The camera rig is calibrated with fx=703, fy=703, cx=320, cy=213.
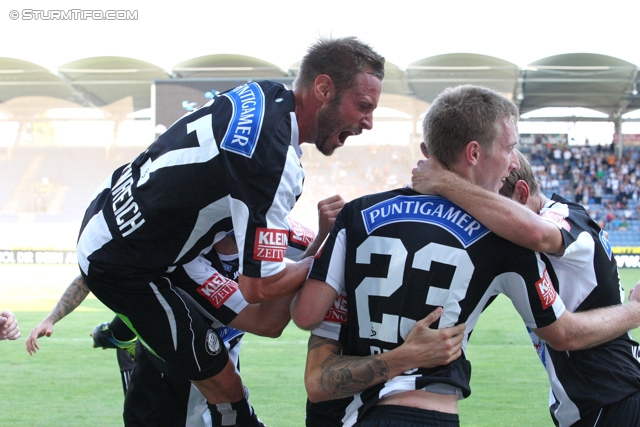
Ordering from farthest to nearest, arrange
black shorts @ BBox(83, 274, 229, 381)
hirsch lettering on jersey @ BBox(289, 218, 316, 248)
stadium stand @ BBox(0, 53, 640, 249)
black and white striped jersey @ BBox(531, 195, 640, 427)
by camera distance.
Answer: stadium stand @ BBox(0, 53, 640, 249)
hirsch lettering on jersey @ BBox(289, 218, 316, 248)
black shorts @ BBox(83, 274, 229, 381)
black and white striped jersey @ BBox(531, 195, 640, 427)

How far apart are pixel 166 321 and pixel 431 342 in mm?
1484

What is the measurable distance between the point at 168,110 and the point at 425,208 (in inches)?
946

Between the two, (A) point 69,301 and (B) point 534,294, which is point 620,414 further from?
(A) point 69,301

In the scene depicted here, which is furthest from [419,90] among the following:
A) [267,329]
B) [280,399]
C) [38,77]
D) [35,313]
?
[267,329]

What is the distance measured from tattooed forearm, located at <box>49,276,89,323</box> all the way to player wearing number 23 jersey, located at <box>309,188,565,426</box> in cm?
272

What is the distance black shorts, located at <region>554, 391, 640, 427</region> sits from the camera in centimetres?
267

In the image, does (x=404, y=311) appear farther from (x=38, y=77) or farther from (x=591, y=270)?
(x=38, y=77)

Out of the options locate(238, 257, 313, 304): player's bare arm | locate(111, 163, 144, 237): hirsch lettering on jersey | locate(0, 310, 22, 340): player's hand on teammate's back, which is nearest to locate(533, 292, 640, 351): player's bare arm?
locate(238, 257, 313, 304): player's bare arm

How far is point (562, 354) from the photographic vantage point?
277 centimetres

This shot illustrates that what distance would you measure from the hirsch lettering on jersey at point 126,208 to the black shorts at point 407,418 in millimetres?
1361

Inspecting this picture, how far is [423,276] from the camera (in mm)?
2203

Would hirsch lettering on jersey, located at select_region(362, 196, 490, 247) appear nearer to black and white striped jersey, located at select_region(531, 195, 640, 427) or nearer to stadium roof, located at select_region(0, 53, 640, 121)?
black and white striped jersey, located at select_region(531, 195, 640, 427)

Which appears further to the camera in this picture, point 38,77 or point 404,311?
point 38,77

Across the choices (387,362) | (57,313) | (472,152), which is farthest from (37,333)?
(472,152)
